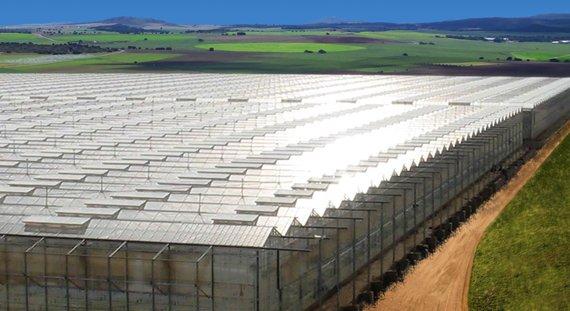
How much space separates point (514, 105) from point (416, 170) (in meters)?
34.4

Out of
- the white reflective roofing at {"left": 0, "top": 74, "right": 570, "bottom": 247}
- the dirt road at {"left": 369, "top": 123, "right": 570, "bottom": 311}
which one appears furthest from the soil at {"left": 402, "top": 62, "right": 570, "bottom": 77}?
the dirt road at {"left": 369, "top": 123, "right": 570, "bottom": 311}

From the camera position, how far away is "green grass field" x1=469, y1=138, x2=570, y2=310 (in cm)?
3447

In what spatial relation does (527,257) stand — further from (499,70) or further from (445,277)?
(499,70)

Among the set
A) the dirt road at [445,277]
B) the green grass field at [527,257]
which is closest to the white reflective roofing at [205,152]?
the dirt road at [445,277]

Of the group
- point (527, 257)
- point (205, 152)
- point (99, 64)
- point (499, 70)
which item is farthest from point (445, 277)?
point (99, 64)

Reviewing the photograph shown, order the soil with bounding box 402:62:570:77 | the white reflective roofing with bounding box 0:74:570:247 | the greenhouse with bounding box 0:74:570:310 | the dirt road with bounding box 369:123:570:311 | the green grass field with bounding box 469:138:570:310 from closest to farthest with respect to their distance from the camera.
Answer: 1. the greenhouse with bounding box 0:74:570:310
2. the white reflective roofing with bounding box 0:74:570:247
3. the dirt road with bounding box 369:123:570:311
4. the green grass field with bounding box 469:138:570:310
5. the soil with bounding box 402:62:570:77

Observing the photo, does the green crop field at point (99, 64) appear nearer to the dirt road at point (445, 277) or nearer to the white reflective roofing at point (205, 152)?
the white reflective roofing at point (205, 152)

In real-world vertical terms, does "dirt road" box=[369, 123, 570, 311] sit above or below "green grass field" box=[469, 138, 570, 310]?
below

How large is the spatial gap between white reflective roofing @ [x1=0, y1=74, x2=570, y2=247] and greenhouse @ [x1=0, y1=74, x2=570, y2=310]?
11 centimetres

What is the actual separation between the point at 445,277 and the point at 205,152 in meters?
12.8

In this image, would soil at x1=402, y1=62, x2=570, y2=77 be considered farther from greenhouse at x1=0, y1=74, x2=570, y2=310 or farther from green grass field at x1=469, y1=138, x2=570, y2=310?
green grass field at x1=469, y1=138, x2=570, y2=310

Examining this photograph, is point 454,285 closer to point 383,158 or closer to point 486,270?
point 486,270

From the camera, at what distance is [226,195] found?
110ft

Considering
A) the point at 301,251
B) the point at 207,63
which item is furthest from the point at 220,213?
the point at 207,63
